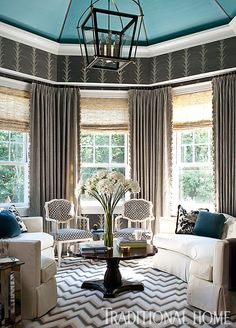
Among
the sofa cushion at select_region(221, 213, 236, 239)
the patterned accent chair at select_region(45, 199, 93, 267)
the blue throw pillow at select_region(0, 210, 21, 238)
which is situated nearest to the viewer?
the blue throw pillow at select_region(0, 210, 21, 238)

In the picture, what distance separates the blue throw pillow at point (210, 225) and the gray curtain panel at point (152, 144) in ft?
3.71

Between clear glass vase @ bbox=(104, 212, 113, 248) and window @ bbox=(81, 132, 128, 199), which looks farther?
window @ bbox=(81, 132, 128, 199)

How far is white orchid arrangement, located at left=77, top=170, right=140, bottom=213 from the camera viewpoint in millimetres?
3787

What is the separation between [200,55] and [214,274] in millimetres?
3442

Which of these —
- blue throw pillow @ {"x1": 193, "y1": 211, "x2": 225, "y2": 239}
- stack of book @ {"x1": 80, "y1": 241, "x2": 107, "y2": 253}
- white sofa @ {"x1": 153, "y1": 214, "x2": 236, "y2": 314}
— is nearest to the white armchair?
white sofa @ {"x1": 153, "y1": 214, "x2": 236, "y2": 314}

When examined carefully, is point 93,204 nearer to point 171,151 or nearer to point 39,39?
point 171,151

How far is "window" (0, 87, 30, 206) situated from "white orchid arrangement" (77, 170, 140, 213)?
1.92m

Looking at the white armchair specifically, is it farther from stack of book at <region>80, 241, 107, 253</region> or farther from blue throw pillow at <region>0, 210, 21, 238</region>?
blue throw pillow at <region>0, 210, 21, 238</region>

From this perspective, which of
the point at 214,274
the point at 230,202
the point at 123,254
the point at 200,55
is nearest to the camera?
the point at 214,274

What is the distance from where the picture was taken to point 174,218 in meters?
5.20

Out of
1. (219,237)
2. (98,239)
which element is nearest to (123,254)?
(98,239)

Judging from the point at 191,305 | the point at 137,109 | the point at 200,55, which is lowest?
the point at 191,305

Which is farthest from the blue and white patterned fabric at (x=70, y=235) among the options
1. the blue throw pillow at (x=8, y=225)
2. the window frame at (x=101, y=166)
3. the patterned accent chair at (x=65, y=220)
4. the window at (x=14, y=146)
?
the window at (x=14, y=146)

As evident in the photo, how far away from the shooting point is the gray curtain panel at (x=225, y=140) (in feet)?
16.8
